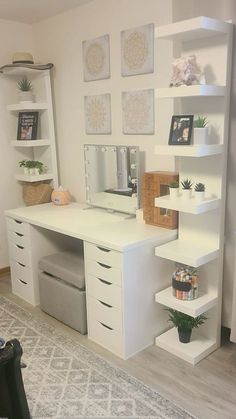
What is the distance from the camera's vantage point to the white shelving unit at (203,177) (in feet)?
6.80

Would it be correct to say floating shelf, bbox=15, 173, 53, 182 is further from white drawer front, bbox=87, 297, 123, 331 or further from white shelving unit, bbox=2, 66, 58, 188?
white drawer front, bbox=87, 297, 123, 331

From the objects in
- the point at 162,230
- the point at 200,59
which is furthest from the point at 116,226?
the point at 200,59

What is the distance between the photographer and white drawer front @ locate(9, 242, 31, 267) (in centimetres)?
312

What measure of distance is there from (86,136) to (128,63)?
2.49 feet

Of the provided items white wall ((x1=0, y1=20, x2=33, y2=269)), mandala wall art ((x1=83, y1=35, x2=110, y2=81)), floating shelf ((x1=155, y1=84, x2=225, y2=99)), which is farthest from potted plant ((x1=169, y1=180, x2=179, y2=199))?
white wall ((x1=0, y1=20, x2=33, y2=269))

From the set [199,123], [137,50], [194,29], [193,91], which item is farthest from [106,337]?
[137,50]

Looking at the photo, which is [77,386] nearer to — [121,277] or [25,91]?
[121,277]

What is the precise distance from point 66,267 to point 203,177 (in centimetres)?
116

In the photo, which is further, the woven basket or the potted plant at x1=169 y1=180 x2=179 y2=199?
the woven basket

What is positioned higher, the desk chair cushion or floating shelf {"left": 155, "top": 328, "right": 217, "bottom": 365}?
the desk chair cushion

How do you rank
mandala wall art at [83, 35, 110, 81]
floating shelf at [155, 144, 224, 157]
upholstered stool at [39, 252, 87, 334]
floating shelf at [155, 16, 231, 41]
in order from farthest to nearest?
mandala wall art at [83, 35, 110, 81] → upholstered stool at [39, 252, 87, 334] → floating shelf at [155, 144, 224, 157] → floating shelf at [155, 16, 231, 41]

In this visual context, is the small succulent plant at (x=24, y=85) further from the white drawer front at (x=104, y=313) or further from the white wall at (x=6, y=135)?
the white drawer front at (x=104, y=313)

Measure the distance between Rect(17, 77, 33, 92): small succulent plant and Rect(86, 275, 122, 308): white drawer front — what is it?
6.32ft

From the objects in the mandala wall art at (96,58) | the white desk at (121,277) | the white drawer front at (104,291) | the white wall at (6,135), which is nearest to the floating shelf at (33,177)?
the white wall at (6,135)
